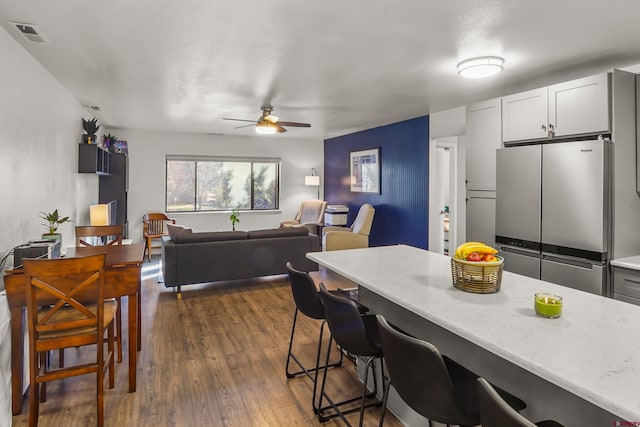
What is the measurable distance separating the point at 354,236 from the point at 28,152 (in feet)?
14.9

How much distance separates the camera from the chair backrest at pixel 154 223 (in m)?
7.45

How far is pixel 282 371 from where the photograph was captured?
2.80m

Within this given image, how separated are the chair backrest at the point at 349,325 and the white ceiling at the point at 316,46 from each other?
1.75m

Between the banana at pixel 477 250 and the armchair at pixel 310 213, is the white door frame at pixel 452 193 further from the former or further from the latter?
the banana at pixel 477 250

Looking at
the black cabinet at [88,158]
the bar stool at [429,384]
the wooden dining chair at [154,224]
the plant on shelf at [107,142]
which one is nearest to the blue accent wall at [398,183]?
the wooden dining chair at [154,224]

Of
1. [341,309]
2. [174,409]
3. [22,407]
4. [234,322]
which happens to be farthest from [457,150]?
[22,407]

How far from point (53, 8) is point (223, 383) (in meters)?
2.66

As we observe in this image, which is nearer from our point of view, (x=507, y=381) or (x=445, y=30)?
(x=507, y=381)

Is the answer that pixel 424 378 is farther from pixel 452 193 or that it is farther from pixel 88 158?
pixel 452 193

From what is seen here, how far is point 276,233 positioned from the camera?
5.06 metres

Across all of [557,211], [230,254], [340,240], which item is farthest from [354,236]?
[557,211]

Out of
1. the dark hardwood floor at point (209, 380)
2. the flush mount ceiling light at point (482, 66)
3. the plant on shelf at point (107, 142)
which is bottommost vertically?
the dark hardwood floor at point (209, 380)

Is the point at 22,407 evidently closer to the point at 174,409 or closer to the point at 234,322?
the point at 174,409

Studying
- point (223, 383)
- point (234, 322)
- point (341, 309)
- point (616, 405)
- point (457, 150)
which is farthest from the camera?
point (457, 150)
